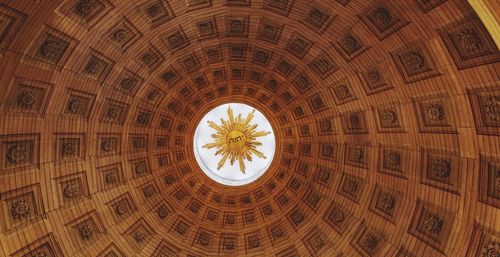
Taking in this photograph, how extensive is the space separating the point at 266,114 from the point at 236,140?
4125 millimetres

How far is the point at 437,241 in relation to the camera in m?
17.0

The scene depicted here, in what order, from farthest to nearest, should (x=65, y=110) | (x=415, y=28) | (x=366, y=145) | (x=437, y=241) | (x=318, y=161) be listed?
1. (x=318, y=161)
2. (x=366, y=145)
3. (x=65, y=110)
4. (x=437, y=241)
5. (x=415, y=28)

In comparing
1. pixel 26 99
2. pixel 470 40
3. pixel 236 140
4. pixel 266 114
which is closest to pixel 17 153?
pixel 26 99

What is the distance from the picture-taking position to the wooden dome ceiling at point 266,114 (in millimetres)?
14906

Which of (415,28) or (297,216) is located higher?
(415,28)

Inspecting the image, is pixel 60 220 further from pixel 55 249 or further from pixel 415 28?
pixel 415 28

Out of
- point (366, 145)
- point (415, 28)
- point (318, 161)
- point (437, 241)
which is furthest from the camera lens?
point (318, 161)

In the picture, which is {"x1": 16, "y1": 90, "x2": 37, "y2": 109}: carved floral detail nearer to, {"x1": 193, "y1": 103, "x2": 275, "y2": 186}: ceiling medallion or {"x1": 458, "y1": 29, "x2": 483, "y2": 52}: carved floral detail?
{"x1": 193, "y1": 103, "x2": 275, "y2": 186}: ceiling medallion

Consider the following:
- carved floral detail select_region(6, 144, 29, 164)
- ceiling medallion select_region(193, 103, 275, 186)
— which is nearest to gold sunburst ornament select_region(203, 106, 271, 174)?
ceiling medallion select_region(193, 103, 275, 186)

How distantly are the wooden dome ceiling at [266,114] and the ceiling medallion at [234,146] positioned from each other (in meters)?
1.88

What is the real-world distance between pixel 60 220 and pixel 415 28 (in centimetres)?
1927

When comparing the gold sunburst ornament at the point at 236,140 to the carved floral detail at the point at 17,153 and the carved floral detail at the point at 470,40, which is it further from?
the carved floral detail at the point at 470,40

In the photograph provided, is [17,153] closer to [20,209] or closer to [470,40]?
[20,209]

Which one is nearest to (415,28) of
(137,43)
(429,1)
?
(429,1)
